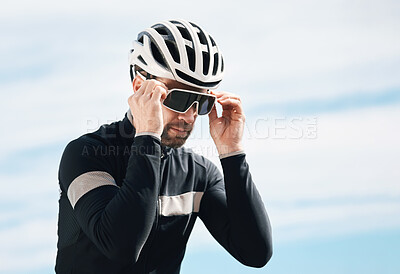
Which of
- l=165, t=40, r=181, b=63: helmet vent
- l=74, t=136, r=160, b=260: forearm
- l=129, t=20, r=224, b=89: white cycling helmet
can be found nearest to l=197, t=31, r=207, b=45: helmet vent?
l=129, t=20, r=224, b=89: white cycling helmet

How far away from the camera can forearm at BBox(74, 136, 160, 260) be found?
4.56 m

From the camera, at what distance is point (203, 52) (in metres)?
5.53

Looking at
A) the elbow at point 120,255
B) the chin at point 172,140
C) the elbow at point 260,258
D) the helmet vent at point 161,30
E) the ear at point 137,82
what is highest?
the helmet vent at point 161,30

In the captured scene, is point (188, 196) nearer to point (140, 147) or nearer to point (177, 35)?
point (140, 147)

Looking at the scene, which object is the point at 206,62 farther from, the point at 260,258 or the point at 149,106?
the point at 260,258

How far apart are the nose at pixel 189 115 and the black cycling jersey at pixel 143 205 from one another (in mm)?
385

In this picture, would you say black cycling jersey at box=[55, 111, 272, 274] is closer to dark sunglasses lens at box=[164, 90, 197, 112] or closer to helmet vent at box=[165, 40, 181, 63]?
dark sunglasses lens at box=[164, 90, 197, 112]

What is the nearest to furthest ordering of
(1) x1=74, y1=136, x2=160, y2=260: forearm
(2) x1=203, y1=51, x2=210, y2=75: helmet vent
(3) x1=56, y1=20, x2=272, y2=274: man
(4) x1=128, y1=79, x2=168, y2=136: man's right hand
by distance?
(1) x1=74, y1=136, x2=160, y2=260: forearm → (3) x1=56, y1=20, x2=272, y2=274: man → (4) x1=128, y1=79, x2=168, y2=136: man's right hand → (2) x1=203, y1=51, x2=210, y2=75: helmet vent

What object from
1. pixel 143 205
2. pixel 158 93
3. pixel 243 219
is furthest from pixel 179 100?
pixel 243 219

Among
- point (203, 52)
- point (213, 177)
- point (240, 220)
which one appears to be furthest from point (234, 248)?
point (203, 52)

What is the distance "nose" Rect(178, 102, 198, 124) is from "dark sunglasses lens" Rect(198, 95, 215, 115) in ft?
0.20

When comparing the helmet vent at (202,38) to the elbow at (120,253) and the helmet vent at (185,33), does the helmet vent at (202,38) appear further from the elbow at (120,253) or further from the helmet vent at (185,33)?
the elbow at (120,253)

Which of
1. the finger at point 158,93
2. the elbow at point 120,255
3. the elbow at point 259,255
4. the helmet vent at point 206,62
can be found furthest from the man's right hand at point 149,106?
the elbow at point 259,255

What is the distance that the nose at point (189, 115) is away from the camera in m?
5.32
